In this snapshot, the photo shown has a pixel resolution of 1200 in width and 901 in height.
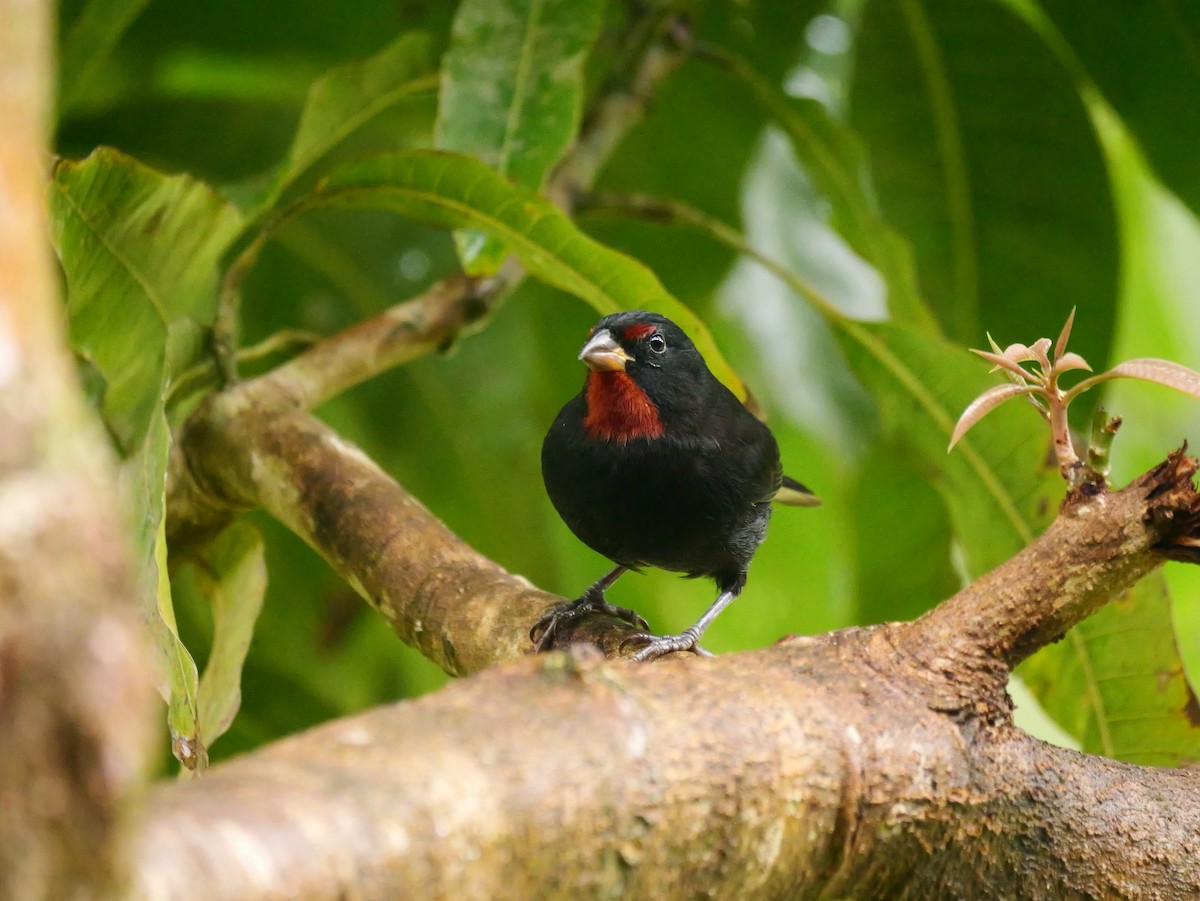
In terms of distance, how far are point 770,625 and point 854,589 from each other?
40 cm

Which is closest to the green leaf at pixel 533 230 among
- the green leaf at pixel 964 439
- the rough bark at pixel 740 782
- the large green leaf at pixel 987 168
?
the green leaf at pixel 964 439

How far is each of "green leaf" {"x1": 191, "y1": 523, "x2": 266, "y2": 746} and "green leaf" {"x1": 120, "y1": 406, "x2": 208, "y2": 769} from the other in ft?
1.30

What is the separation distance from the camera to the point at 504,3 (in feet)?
9.49

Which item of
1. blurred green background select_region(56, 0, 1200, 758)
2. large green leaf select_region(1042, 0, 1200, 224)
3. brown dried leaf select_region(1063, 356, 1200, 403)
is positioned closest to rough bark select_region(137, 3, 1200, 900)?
brown dried leaf select_region(1063, 356, 1200, 403)

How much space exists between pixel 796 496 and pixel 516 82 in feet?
4.56

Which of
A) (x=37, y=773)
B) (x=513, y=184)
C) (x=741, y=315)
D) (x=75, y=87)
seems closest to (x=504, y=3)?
(x=513, y=184)

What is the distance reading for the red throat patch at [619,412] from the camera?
2.63 metres

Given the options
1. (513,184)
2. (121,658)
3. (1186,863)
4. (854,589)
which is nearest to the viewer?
(121,658)

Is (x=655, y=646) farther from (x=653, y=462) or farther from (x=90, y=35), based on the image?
(x=90, y=35)

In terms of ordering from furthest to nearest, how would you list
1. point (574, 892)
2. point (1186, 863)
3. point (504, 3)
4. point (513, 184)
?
point (504, 3) < point (513, 184) < point (1186, 863) < point (574, 892)

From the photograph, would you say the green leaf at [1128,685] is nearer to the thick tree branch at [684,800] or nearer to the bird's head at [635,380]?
the thick tree branch at [684,800]

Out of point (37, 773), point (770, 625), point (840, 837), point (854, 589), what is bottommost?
point (770, 625)

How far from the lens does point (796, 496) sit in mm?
3443

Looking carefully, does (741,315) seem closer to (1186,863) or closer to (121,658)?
(1186,863)
